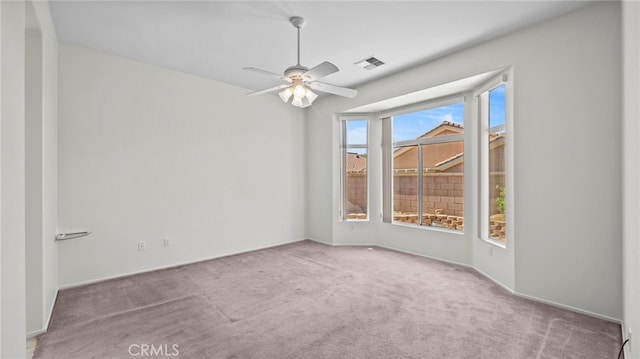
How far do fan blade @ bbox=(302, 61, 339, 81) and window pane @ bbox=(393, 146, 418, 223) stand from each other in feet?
9.29

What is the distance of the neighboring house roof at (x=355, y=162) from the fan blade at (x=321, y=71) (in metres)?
2.88

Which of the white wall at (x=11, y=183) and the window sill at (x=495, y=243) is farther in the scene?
the window sill at (x=495, y=243)

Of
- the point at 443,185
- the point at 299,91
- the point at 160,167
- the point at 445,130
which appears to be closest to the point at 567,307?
the point at 443,185

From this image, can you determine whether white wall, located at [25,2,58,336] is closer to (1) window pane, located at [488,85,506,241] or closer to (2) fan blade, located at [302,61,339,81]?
(2) fan blade, located at [302,61,339,81]

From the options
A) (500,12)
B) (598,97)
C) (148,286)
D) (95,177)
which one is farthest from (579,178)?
(95,177)

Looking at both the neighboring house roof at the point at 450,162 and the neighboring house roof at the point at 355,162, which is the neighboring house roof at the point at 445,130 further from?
the neighboring house roof at the point at 355,162

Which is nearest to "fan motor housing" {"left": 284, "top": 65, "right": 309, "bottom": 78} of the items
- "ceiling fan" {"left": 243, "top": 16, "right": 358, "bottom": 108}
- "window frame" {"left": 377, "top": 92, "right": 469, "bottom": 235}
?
"ceiling fan" {"left": 243, "top": 16, "right": 358, "bottom": 108}

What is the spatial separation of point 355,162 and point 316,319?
3566mm

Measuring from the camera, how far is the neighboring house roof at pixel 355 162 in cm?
578

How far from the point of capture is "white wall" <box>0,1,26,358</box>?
149 cm

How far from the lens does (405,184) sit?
536 cm

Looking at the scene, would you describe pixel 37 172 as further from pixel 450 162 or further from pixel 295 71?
pixel 450 162

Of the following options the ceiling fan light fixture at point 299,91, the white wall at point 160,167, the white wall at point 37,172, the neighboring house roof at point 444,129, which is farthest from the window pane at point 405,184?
the white wall at point 37,172

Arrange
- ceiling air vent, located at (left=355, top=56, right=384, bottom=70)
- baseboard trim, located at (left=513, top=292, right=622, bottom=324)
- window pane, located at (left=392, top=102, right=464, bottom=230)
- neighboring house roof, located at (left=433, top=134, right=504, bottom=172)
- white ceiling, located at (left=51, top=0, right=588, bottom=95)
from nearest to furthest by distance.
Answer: baseboard trim, located at (left=513, top=292, right=622, bottom=324) → white ceiling, located at (left=51, top=0, right=588, bottom=95) → ceiling air vent, located at (left=355, top=56, right=384, bottom=70) → neighboring house roof, located at (left=433, top=134, right=504, bottom=172) → window pane, located at (left=392, top=102, right=464, bottom=230)
